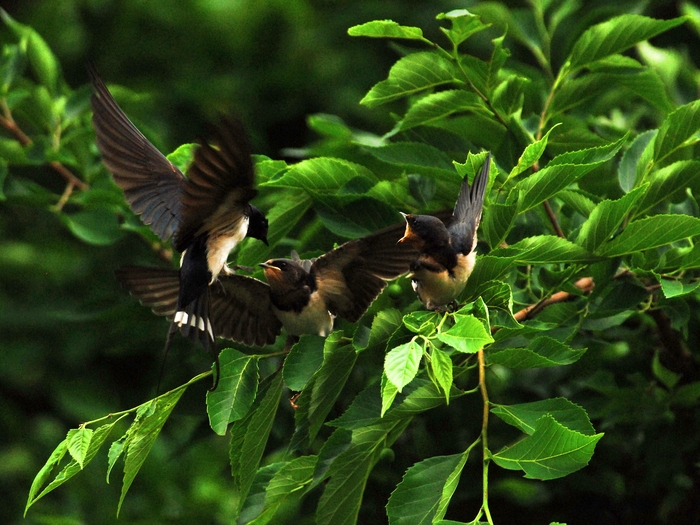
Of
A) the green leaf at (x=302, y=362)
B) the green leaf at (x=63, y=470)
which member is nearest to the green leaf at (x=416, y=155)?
the green leaf at (x=302, y=362)

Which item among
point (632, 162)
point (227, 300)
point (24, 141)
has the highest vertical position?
point (632, 162)

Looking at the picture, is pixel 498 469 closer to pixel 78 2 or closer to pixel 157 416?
pixel 157 416

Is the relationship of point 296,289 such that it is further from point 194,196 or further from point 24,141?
point 24,141

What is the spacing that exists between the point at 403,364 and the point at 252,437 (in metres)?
0.49

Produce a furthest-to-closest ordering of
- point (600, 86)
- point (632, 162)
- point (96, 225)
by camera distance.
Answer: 1. point (96, 225)
2. point (600, 86)
3. point (632, 162)

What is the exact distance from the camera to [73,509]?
428cm

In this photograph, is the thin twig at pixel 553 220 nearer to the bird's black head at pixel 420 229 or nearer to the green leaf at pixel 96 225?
the bird's black head at pixel 420 229

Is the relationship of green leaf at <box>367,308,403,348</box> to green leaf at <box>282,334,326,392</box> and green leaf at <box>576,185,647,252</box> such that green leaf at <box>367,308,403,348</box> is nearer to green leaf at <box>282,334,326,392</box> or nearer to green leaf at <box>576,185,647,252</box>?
green leaf at <box>282,334,326,392</box>

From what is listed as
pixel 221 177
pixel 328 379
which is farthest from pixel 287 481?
pixel 221 177

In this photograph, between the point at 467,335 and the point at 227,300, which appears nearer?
the point at 467,335

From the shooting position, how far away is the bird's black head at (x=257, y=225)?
7.14ft

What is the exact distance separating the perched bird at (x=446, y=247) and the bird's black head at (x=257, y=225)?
0.40m

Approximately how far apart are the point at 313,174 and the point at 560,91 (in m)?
0.69

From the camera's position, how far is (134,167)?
238 cm
